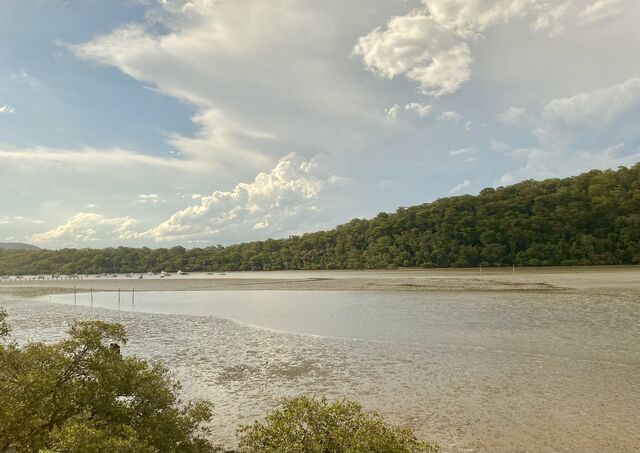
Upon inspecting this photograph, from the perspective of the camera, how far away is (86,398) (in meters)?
7.64

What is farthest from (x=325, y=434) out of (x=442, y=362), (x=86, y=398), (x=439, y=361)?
(x=439, y=361)

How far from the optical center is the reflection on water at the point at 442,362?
36.8 feet

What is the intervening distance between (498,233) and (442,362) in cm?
9297

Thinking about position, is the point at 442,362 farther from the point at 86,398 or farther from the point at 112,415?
the point at 86,398

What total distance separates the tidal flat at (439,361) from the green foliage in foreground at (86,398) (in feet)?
10.7

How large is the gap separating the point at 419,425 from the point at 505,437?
212 centimetres

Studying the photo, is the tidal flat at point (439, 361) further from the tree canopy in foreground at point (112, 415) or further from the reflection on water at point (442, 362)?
the tree canopy in foreground at point (112, 415)

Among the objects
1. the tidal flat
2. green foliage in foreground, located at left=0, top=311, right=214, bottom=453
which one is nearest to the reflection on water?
the tidal flat

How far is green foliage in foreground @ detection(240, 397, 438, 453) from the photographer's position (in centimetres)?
609

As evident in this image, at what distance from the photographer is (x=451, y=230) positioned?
111312 mm

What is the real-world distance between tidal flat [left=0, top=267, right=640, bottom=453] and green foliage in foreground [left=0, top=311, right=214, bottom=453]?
10.7 ft

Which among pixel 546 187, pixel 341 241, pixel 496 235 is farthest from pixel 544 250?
pixel 341 241

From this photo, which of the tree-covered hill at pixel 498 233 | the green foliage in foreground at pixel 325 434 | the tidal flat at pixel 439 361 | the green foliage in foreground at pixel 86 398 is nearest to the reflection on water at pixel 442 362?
the tidal flat at pixel 439 361

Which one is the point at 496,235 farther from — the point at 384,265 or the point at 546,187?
the point at 384,265
